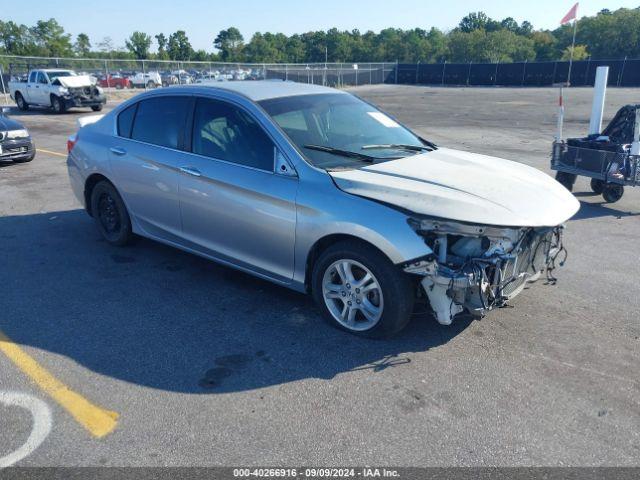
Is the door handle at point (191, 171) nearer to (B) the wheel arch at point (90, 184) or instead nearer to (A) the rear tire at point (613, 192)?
(B) the wheel arch at point (90, 184)

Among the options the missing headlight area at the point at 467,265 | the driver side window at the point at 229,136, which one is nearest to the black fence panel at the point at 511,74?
the driver side window at the point at 229,136

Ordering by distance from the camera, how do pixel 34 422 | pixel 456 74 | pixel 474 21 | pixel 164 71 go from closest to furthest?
pixel 34 422 < pixel 164 71 < pixel 456 74 < pixel 474 21

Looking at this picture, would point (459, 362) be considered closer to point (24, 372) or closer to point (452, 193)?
point (452, 193)

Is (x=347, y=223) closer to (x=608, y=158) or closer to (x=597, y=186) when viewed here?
(x=608, y=158)

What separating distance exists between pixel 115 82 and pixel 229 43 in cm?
12191

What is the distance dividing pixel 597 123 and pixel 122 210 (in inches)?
312

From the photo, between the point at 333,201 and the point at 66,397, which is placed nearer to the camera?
the point at 66,397

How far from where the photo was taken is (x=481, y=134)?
55.1 ft

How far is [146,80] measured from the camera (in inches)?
1496

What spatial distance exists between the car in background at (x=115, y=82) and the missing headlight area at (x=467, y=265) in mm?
36860

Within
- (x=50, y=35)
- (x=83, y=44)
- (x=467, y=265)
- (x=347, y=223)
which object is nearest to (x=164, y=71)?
(x=347, y=223)

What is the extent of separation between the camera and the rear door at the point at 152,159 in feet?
16.5

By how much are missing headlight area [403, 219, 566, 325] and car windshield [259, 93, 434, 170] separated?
981 millimetres

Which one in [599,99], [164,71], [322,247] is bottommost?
[322,247]
